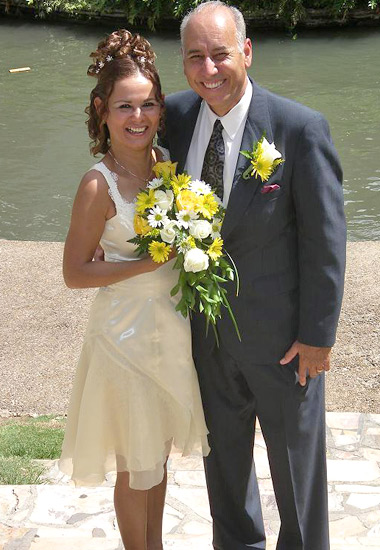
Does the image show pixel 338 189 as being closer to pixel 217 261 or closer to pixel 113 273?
pixel 217 261

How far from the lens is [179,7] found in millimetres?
15664

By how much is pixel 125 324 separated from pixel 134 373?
0.16 metres

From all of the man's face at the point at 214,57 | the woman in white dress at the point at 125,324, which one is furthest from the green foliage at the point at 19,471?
the man's face at the point at 214,57

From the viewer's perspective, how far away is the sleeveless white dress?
300 cm

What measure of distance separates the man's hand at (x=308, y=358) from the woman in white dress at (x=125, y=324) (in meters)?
0.34

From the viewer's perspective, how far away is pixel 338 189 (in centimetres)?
282

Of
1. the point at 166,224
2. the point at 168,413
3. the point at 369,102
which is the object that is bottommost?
the point at 369,102

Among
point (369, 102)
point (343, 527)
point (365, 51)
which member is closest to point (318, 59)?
point (365, 51)

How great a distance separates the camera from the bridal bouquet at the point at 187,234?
2801 millimetres

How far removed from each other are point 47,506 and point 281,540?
40.1 inches

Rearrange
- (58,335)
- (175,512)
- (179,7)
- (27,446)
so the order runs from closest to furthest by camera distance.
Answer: (175,512)
(27,446)
(58,335)
(179,7)

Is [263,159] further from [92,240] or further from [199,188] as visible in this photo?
[92,240]

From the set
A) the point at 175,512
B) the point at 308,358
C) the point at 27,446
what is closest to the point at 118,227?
the point at 308,358

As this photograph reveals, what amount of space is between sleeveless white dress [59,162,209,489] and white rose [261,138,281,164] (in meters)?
0.50
